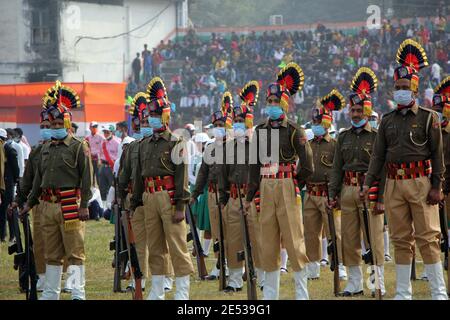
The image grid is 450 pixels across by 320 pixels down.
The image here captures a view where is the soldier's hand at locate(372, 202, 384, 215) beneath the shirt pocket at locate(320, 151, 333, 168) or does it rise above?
beneath

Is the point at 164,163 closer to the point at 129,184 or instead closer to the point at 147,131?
the point at 147,131

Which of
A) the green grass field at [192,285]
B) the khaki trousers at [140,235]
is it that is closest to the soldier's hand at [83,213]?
the khaki trousers at [140,235]

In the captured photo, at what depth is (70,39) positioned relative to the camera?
4847 cm

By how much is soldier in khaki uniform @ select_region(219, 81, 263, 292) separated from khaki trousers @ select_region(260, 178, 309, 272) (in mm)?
2619

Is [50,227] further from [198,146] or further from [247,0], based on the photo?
[247,0]

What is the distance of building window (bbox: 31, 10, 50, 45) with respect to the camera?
1871 inches

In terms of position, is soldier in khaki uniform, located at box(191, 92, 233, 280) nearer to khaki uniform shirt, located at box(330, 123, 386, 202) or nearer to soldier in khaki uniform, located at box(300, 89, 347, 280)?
soldier in khaki uniform, located at box(300, 89, 347, 280)

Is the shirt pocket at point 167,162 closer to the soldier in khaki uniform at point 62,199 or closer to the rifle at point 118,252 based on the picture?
the soldier in khaki uniform at point 62,199

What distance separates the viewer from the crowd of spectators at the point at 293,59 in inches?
1764

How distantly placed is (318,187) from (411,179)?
4.00 m

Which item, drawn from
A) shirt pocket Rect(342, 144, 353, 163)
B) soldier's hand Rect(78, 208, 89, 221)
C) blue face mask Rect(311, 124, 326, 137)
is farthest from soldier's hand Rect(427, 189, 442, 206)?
blue face mask Rect(311, 124, 326, 137)

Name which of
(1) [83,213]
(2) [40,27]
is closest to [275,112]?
(1) [83,213]

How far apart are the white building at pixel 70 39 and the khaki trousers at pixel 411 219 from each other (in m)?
35.7

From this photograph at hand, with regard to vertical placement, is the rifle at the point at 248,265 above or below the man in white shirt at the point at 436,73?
below
